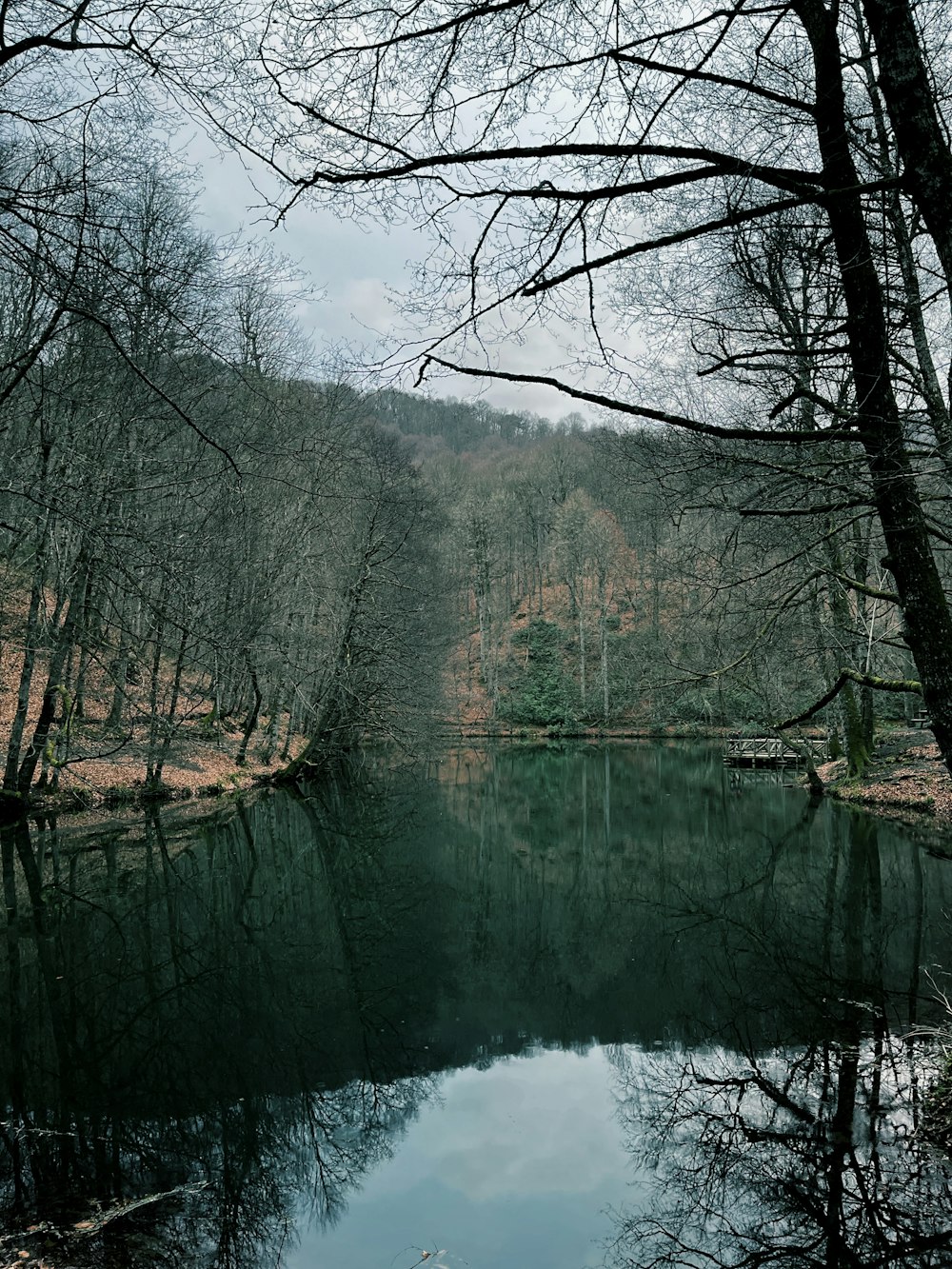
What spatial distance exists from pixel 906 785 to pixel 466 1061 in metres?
12.2

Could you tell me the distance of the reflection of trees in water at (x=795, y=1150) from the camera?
3.97 meters

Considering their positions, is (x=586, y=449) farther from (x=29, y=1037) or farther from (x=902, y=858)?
(x=29, y=1037)

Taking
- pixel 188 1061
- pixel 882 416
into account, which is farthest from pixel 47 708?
pixel 882 416

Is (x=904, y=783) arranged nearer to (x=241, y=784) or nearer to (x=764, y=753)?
(x=764, y=753)

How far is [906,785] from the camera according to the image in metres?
15.7

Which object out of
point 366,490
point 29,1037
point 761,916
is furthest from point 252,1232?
point 366,490

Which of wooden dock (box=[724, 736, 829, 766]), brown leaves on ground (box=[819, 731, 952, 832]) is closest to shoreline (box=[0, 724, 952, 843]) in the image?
brown leaves on ground (box=[819, 731, 952, 832])

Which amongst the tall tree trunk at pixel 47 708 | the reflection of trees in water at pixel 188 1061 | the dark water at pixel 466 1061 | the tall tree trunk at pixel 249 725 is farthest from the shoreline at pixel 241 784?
the reflection of trees in water at pixel 188 1061

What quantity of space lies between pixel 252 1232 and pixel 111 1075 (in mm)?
2105

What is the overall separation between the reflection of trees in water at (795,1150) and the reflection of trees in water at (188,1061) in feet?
5.83

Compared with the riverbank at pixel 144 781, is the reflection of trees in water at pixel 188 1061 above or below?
below

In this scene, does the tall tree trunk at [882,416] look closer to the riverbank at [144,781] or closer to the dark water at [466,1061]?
the dark water at [466,1061]

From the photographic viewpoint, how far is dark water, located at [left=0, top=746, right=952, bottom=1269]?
14.0ft

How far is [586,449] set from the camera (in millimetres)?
62031
